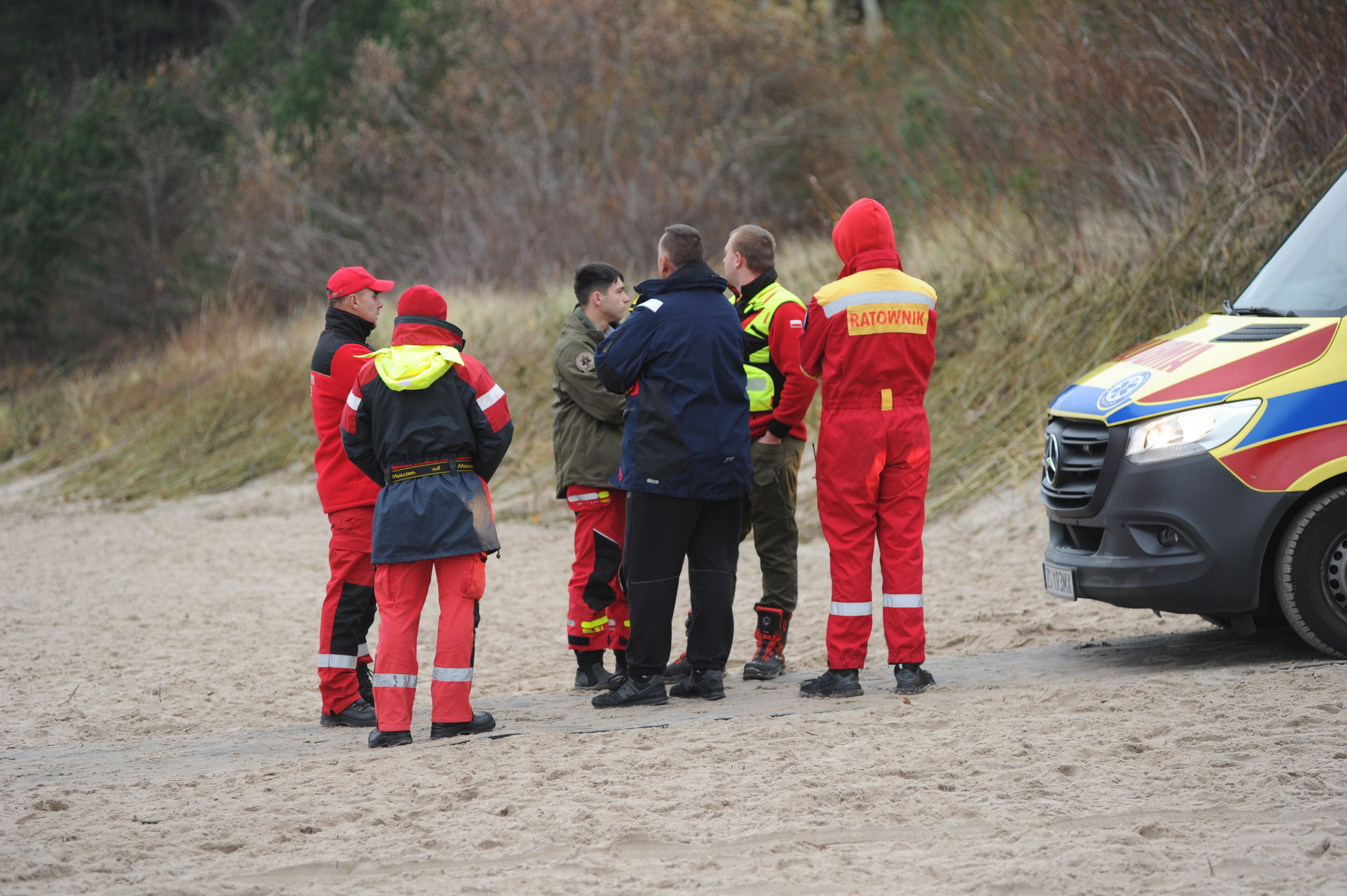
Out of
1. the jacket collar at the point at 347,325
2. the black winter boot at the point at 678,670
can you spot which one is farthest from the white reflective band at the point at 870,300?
the jacket collar at the point at 347,325

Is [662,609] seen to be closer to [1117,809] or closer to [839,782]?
[839,782]

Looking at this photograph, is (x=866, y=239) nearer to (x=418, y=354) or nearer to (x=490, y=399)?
(x=490, y=399)

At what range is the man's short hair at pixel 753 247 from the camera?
6.30 m

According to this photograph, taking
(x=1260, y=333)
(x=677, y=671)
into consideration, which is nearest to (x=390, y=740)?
(x=677, y=671)

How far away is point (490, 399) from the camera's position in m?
5.58

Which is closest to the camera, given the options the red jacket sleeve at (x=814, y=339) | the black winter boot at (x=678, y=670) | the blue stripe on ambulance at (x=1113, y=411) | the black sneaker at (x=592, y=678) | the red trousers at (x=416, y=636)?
the red trousers at (x=416, y=636)

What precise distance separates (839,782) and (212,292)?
75.3 ft

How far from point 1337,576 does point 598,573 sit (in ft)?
10.7

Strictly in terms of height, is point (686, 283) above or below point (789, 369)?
above

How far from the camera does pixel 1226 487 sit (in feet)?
18.0

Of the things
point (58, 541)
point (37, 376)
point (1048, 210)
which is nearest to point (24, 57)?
point (37, 376)

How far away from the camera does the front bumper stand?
548 centimetres

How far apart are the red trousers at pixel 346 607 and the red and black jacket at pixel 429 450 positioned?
505mm

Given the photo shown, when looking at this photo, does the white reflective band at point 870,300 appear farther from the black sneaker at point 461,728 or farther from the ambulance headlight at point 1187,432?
the black sneaker at point 461,728
